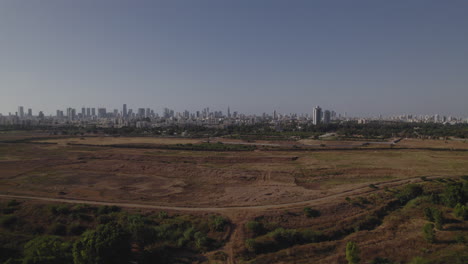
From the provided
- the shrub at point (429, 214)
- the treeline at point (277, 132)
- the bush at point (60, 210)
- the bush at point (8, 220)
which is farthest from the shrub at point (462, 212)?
the treeline at point (277, 132)

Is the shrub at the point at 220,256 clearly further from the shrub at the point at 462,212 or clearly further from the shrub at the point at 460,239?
the shrub at the point at 462,212

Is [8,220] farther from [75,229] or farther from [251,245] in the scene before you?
[251,245]

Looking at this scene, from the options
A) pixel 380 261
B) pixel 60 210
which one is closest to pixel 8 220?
pixel 60 210

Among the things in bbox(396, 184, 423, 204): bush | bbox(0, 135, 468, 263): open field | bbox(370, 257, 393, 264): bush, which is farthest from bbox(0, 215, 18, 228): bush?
bbox(396, 184, 423, 204): bush

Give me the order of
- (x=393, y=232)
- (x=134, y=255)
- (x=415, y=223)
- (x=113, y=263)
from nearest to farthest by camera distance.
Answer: (x=113, y=263) → (x=134, y=255) → (x=393, y=232) → (x=415, y=223)

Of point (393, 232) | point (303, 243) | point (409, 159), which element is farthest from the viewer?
point (409, 159)

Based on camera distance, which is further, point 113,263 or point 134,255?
point 134,255

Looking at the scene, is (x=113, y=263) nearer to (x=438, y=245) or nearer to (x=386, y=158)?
(x=438, y=245)

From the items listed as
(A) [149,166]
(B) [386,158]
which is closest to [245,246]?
(A) [149,166]
